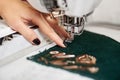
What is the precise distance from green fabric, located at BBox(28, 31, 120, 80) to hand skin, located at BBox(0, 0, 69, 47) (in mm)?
46

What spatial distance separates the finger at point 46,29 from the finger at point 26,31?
4 cm

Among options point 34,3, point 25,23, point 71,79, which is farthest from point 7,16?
point 71,79

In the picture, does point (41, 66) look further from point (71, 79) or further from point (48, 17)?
point (48, 17)

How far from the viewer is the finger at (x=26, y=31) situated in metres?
0.71

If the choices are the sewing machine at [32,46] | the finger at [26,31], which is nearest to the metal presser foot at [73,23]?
the sewing machine at [32,46]

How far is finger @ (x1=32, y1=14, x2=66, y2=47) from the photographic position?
2.42ft

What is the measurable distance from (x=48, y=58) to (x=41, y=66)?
0.04m

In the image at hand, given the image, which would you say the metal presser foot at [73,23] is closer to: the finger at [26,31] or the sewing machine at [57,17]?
the sewing machine at [57,17]

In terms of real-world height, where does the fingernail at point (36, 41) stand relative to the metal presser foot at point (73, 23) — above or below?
below

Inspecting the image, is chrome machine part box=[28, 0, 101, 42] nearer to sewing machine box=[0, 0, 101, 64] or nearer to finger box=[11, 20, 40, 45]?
sewing machine box=[0, 0, 101, 64]

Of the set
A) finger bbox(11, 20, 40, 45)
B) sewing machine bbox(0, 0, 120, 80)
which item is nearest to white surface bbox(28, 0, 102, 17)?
sewing machine bbox(0, 0, 120, 80)

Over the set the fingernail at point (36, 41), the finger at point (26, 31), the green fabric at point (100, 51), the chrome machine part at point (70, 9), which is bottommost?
the green fabric at point (100, 51)

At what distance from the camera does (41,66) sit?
Answer: 2.06 feet

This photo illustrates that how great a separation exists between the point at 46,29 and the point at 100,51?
0.18 metres
